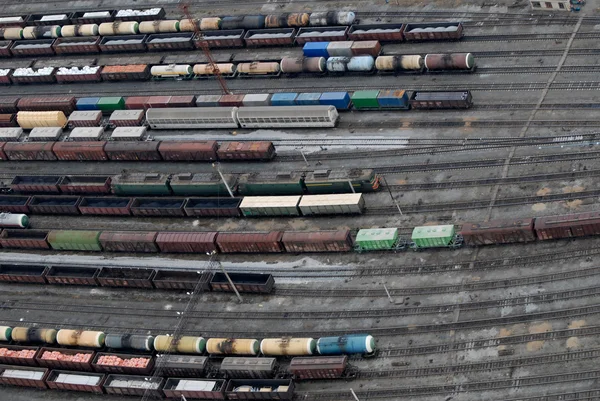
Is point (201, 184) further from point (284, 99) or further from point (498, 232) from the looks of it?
point (498, 232)

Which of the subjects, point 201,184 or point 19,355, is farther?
point 201,184

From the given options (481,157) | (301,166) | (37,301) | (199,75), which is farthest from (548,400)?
(199,75)

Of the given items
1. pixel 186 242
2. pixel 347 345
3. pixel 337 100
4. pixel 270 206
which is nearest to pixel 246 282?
pixel 186 242

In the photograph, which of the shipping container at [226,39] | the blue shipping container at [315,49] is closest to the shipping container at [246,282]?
the blue shipping container at [315,49]

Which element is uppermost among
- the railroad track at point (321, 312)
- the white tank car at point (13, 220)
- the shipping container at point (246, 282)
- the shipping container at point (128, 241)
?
the white tank car at point (13, 220)

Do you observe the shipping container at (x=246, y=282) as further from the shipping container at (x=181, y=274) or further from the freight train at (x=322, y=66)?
the freight train at (x=322, y=66)

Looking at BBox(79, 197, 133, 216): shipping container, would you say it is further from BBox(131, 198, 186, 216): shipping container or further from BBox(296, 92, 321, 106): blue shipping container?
BBox(296, 92, 321, 106): blue shipping container
